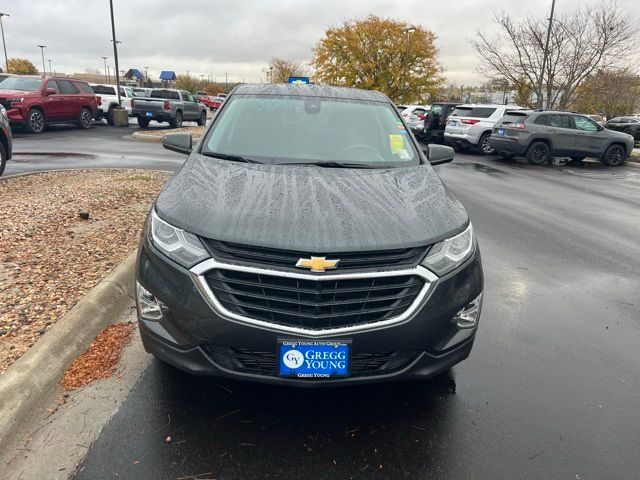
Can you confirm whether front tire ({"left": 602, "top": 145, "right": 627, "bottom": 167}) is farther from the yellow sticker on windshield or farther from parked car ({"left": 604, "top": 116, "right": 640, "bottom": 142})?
parked car ({"left": 604, "top": 116, "right": 640, "bottom": 142})

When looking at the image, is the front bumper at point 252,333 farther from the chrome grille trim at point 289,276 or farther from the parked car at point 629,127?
the parked car at point 629,127

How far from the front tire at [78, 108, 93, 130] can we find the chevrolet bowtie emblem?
20628 millimetres

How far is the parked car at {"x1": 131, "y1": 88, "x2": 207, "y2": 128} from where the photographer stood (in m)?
21.7

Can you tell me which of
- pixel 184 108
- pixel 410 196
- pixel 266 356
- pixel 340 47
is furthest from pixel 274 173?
pixel 340 47

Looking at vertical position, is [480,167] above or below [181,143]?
below

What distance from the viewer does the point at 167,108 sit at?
2172cm

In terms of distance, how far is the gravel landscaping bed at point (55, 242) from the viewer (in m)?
3.41

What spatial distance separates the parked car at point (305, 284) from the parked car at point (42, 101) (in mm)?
16779

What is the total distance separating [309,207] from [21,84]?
18202mm

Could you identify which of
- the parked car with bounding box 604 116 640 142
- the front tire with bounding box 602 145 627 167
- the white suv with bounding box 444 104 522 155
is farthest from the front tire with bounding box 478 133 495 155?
the parked car with bounding box 604 116 640 142

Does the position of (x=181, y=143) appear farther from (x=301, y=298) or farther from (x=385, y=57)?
→ (x=385, y=57)

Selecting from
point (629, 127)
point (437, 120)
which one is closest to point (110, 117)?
point (437, 120)

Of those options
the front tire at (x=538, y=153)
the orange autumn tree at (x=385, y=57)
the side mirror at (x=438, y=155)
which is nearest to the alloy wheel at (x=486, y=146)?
the front tire at (x=538, y=153)

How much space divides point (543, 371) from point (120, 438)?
8.47 feet
